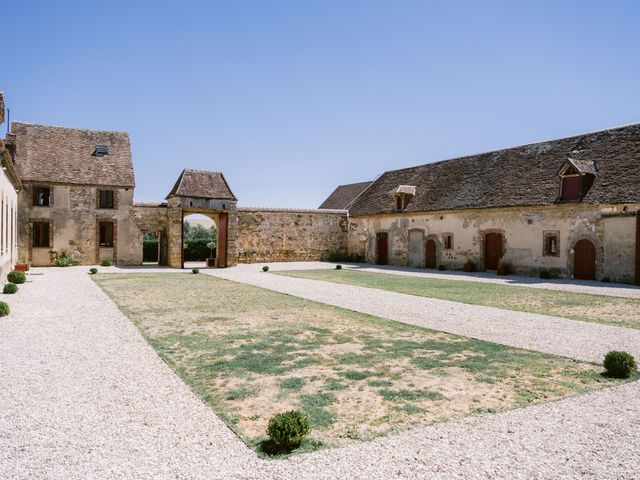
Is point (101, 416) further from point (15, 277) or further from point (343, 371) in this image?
point (15, 277)

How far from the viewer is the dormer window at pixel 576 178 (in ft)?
64.6

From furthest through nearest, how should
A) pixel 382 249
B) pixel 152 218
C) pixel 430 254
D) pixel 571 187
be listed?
pixel 382 249 < pixel 152 218 < pixel 430 254 < pixel 571 187

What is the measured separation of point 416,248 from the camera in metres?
27.6

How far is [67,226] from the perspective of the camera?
84.5 feet

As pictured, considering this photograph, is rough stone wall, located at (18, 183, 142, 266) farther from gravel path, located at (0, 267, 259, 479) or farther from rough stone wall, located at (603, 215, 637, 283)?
rough stone wall, located at (603, 215, 637, 283)

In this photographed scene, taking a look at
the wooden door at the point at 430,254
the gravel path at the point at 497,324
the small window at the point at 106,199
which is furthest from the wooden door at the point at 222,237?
the gravel path at the point at 497,324

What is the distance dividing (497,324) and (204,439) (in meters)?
7.42

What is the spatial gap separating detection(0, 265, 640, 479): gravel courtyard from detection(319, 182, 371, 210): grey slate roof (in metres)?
35.8

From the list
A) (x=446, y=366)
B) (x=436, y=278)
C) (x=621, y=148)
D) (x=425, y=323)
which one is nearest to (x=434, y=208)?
(x=436, y=278)

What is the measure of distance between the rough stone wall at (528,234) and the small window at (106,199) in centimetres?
1660

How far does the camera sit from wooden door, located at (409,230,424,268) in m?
27.3

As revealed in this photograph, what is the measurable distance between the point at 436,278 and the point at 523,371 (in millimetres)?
14671

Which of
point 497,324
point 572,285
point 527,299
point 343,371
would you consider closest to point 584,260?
point 572,285

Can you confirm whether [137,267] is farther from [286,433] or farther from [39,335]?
[286,433]
